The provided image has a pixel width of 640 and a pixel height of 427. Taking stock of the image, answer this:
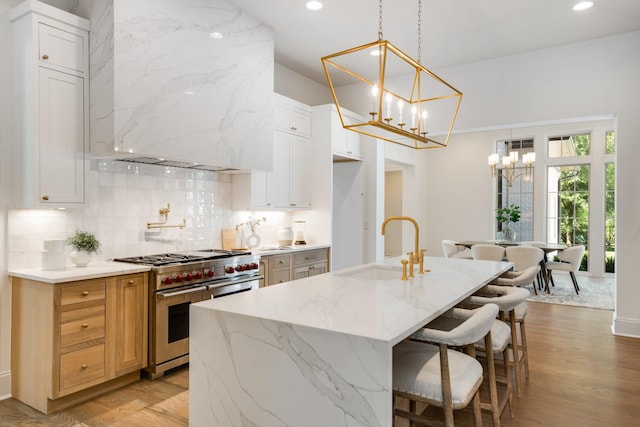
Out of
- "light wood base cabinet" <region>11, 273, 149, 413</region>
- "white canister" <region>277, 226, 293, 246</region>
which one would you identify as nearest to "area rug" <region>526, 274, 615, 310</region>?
"white canister" <region>277, 226, 293, 246</region>

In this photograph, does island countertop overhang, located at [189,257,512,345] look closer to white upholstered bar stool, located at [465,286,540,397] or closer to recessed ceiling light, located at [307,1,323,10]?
white upholstered bar stool, located at [465,286,540,397]

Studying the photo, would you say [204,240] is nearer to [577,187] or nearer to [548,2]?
[548,2]

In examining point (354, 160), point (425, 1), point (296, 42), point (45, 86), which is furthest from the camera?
point (354, 160)

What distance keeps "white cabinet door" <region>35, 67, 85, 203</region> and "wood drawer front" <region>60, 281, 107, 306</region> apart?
0.64m

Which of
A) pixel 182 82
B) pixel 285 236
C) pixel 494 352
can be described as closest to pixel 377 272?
pixel 494 352

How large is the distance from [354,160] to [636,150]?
3149 millimetres

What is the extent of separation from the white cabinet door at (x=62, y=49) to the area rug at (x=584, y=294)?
6285 millimetres

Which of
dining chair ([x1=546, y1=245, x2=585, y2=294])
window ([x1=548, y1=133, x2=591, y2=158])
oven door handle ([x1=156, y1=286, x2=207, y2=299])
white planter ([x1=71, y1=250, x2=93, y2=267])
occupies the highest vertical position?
window ([x1=548, y1=133, x2=591, y2=158])

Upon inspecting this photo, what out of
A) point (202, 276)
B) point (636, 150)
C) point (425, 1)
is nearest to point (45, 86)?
point (202, 276)

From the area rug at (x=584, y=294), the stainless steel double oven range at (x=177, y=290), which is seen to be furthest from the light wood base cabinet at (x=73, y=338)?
the area rug at (x=584, y=294)

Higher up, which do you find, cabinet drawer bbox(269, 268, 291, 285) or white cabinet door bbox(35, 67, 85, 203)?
white cabinet door bbox(35, 67, 85, 203)

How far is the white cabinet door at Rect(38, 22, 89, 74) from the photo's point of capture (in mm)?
2949

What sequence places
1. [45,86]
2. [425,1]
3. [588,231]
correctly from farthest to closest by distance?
1. [588,231]
2. [425,1]
3. [45,86]

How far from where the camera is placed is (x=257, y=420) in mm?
1872
